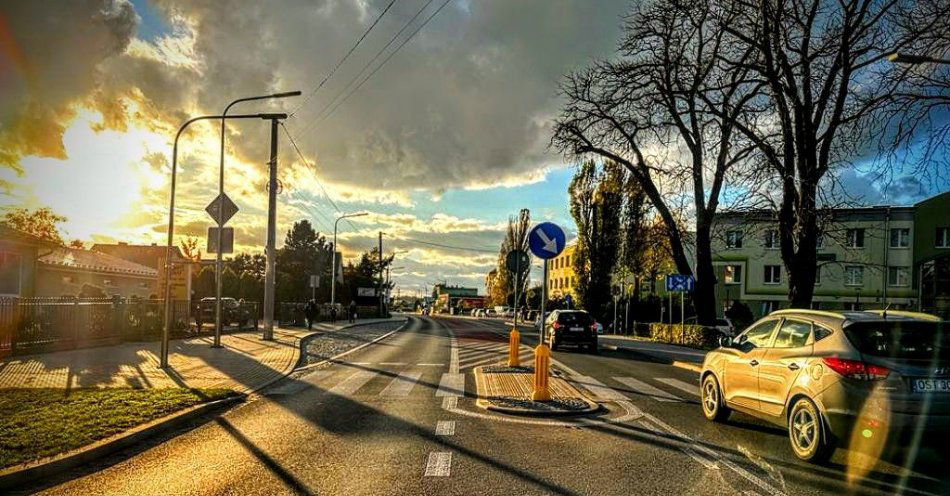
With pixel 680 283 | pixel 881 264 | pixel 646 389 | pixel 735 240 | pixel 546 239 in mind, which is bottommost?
pixel 646 389

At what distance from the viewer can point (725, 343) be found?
30.5 ft

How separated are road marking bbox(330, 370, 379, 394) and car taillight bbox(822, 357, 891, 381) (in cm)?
806

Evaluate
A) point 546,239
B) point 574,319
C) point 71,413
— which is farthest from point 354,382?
point 574,319

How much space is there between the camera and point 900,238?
53.5 meters

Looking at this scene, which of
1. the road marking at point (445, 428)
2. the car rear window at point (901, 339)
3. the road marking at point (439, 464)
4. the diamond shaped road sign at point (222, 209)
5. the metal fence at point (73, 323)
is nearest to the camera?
the road marking at point (439, 464)

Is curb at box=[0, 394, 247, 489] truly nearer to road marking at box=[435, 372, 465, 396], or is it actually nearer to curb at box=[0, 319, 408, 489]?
curb at box=[0, 319, 408, 489]

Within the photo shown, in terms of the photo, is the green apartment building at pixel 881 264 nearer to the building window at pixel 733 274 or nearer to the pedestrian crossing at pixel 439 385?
the building window at pixel 733 274

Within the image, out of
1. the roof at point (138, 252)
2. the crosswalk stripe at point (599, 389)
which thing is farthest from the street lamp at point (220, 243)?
the roof at point (138, 252)

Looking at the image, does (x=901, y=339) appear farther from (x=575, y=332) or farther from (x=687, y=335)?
(x=687, y=335)

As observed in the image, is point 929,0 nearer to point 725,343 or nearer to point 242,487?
point 725,343

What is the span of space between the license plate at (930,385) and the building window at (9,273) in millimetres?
29830

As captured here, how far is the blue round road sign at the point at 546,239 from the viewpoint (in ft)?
37.0

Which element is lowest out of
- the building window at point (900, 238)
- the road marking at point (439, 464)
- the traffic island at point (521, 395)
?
the traffic island at point (521, 395)

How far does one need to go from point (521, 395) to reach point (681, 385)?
4438mm
